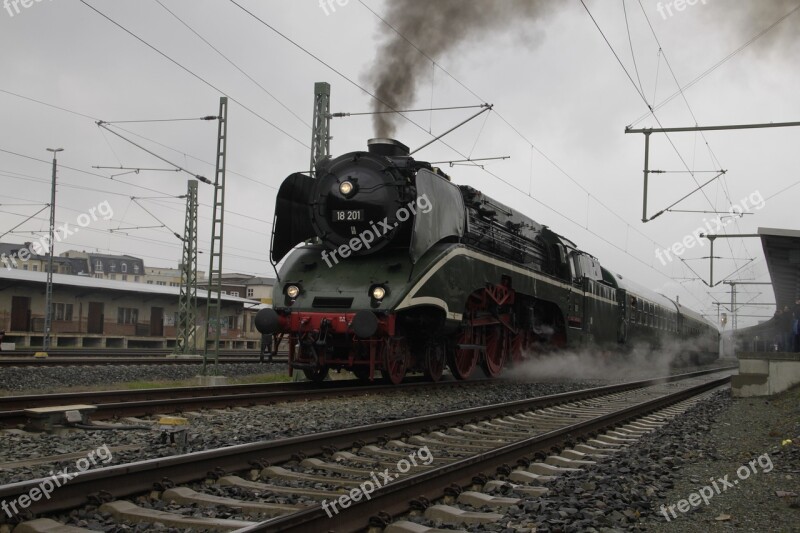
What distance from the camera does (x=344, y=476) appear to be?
504 cm

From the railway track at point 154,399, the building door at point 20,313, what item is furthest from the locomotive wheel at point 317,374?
the building door at point 20,313

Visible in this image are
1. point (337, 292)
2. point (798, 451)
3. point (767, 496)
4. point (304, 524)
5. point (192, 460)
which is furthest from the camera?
point (337, 292)

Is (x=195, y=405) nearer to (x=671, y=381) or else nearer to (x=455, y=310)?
(x=455, y=310)

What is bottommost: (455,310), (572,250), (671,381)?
(671,381)

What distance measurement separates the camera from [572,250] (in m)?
17.6

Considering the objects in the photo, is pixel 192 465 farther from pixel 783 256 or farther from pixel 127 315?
pixel 127 315

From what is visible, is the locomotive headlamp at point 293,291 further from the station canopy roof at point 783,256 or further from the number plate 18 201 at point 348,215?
the station canopy roof at point 783,256

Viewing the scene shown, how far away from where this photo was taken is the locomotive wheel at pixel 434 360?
12211 millimetres

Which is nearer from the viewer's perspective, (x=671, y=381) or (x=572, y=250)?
(x=572, y=250)

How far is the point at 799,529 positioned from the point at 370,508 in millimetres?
2597

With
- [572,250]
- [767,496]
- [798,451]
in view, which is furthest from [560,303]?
[767,496]

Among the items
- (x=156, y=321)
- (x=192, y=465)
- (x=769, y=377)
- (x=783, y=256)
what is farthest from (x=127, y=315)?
(x=192, y=465)

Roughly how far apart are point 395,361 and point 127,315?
2708 centimetres

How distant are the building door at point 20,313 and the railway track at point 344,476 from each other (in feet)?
A: 88.2
